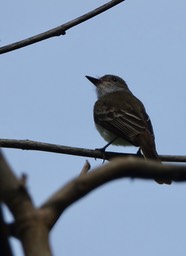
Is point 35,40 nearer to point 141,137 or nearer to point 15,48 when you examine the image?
point 15,48

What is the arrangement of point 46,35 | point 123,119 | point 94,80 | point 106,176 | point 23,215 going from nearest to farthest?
point 23,215 < point 106,176 < point 46,35 < point 123,119 < point 94,80

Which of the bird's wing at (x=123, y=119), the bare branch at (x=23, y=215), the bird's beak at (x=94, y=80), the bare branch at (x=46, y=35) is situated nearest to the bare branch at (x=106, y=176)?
the bare branch at (x=23, y=215)

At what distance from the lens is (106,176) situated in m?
1.78

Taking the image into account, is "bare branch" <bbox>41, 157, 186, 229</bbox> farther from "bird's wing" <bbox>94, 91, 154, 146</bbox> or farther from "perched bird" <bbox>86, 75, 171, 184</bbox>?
"bird's wing" <bbox>94, 91, 154, 146</bbox>

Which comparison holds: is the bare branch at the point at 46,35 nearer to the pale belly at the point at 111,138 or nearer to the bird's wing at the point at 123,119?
the bird's wing at the point at 123,119

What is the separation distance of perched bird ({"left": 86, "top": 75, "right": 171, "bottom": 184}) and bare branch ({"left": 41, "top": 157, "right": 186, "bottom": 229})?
266 inches

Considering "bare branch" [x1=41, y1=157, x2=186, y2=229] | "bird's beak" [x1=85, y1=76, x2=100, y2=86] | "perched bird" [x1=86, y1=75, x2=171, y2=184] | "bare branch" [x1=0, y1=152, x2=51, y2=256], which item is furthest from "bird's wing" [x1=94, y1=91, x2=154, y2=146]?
"bare branch" [x1=0, y1=152, x2=51, y2=256]

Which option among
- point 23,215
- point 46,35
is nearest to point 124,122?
point 46,35

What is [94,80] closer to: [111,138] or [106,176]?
[111,138]

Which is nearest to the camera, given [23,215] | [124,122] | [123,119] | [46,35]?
[23,215]

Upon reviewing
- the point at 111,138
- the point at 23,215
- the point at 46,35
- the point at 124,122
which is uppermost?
the point at 46,35

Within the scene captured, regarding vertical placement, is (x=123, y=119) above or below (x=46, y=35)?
below

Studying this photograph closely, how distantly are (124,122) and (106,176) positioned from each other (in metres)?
8.29

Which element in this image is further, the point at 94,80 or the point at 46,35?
the point at 94,80
